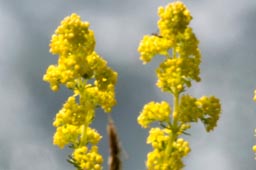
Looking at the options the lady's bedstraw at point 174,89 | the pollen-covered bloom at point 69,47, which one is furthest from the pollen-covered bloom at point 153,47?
the pollen-covered bloom at point 69,47

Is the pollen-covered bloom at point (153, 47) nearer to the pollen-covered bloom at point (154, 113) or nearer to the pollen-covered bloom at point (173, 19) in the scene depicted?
the pollen-covered bloom at point (173, 19)

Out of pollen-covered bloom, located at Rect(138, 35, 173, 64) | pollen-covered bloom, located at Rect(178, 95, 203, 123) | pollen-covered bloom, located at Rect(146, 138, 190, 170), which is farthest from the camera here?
pollen-covered bloom, located at Rect(138, 35, 173, 64)

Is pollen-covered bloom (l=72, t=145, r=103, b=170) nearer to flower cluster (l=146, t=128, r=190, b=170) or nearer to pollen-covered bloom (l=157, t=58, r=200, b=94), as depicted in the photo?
flower cluster (l=146, t=128, r=190, b=170)

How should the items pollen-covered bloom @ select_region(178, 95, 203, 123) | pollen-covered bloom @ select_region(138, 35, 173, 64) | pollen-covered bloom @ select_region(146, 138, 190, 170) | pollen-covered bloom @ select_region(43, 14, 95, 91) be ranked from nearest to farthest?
pollen-covered bloom @ select_region(146, 138, 190, 170), pollen-covered bloom @ select_region(178, 95, 203, 123), pollen-covered bloom @ select_region(138, 35, 173, 64), pollen-covered bloom @ select_region(43, 14, 95, 91)

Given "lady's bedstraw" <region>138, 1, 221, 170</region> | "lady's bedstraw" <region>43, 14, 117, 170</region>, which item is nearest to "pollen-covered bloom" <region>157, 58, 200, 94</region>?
"lady's bedstraw" <region>138, 1, 221, 170</region>

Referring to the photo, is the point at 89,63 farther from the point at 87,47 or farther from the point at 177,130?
the point at 177,130

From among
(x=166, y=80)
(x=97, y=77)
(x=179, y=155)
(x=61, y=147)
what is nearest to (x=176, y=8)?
(x=166, y=80)
